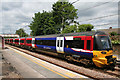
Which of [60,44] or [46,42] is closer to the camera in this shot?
[60,44]

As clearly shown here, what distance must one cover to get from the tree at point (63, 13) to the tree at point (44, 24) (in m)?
2.03

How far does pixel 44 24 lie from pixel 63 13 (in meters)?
7.69

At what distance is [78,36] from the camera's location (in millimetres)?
9906

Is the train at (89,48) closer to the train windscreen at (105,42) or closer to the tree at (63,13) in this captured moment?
the train windscreen at (105,42)

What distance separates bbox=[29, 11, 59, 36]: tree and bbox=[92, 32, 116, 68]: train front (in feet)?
80.6

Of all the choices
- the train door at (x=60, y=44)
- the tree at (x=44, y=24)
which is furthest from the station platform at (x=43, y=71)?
the tree at (x=44, y=24)

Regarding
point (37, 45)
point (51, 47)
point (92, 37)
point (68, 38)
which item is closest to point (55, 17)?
point (37, 45)

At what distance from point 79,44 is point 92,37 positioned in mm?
1579

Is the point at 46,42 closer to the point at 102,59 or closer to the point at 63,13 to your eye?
the point at 102,59

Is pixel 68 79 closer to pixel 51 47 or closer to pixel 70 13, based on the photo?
pixel 51 47

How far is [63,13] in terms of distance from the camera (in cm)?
3198

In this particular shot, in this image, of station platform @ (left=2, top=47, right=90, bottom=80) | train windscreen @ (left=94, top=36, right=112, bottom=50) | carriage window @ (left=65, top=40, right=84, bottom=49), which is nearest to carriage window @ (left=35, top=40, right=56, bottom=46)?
carriage window @ (left=65, top=40, right=84, bottom=49)

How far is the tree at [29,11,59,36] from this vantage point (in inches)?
1288

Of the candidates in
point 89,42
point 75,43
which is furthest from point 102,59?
point 75,43
